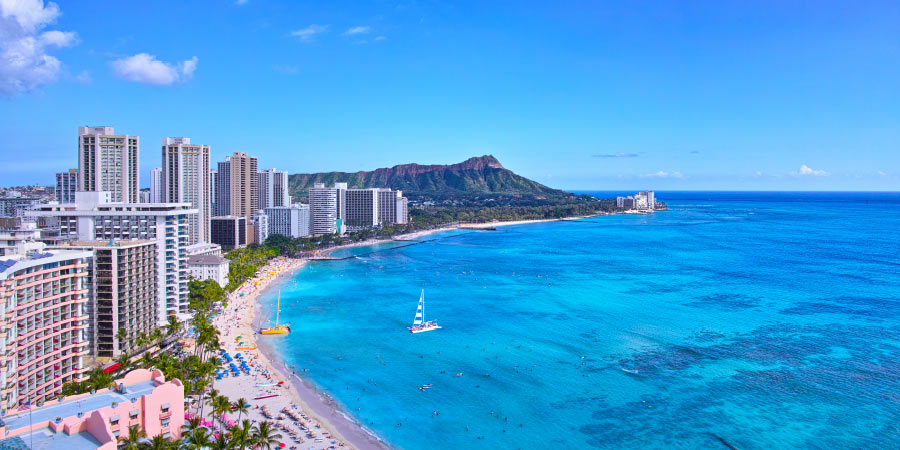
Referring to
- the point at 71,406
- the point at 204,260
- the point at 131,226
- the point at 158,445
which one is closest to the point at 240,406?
the point at 158,445

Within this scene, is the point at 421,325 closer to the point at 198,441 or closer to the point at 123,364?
the point at 123,364

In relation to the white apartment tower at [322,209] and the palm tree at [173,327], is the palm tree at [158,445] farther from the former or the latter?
the white apartment tower at [322,209]

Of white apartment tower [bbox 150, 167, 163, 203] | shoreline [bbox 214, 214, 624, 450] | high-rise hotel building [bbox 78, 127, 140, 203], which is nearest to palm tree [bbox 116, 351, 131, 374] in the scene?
shoreline [bbox 214, 214, 624, 450]

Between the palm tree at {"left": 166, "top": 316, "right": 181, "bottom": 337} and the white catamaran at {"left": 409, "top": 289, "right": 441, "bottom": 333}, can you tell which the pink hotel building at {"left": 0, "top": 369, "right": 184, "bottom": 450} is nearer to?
the palm tree at {"left": 166, "top": 316, "right": 181, "bottom": 337}

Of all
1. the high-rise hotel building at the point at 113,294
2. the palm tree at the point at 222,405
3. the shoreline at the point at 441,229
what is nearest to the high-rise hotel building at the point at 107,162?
the shoreline at the point at 441,229

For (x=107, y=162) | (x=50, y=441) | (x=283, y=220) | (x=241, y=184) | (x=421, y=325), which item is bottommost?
(x=421, y=325)

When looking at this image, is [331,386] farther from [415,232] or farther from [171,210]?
[415,232]
